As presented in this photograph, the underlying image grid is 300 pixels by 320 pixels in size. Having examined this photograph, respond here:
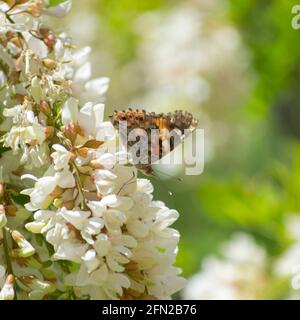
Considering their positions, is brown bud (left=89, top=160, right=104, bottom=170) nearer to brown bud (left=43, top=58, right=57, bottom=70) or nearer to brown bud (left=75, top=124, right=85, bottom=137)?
brown bud (left=75, top=124, right=85, bottom=137)

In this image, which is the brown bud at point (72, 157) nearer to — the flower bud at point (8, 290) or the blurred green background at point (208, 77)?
the flower bud at point (8, 290)

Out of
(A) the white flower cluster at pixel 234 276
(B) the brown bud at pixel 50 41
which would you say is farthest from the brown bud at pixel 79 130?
(A) the white flower cluster at pixel 234 276

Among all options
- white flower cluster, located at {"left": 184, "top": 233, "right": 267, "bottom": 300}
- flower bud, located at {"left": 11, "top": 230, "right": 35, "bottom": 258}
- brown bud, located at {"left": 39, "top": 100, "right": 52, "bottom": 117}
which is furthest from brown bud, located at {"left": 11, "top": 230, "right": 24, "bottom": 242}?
white flower cluster, located at {"left": 184, "top": 233, "right": 267, "bottom": 300}

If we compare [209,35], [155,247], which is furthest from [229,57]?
[155,247]

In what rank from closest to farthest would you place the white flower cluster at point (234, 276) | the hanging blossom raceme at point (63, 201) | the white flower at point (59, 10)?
the hanging blossom raceme at point (63, 201), the white flower at point (59, 10), the white flower cluster at point (234, 276)

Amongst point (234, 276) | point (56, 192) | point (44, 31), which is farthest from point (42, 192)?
point (234, 276)

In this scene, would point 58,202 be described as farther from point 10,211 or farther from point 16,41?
point 16,41
